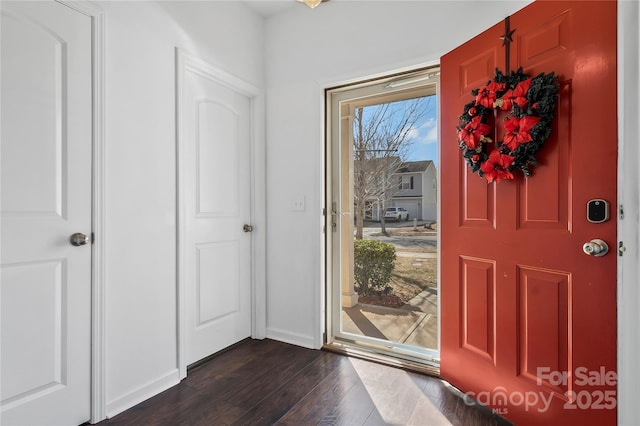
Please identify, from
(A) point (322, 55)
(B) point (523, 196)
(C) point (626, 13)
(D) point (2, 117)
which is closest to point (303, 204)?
(A) point (322, 55)

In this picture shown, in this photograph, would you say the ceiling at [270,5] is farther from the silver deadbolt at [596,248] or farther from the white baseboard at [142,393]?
the white baseboard at [142,393]

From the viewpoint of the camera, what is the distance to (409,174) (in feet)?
7.64

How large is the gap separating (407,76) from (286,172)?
44.5 inches

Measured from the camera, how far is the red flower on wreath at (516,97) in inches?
57.7

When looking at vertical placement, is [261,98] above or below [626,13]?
above

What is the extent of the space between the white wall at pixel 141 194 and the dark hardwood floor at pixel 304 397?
0.22 m

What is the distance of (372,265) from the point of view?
2.52m

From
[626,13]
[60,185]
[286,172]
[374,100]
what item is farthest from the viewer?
[286,172]

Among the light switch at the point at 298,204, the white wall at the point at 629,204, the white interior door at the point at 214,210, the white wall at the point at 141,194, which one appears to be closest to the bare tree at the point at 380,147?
the light switch at the point at 298,204

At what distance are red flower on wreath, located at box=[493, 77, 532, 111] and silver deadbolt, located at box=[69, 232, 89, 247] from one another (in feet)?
6.83

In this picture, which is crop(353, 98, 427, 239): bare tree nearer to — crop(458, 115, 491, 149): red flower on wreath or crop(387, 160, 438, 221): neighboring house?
crop(387, 160, 438, 221): neighboring house

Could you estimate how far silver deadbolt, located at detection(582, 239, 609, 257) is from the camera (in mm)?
1251

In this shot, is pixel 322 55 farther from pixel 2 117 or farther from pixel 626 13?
pixel 2 117

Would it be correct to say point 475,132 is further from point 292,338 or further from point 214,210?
point 292,338
